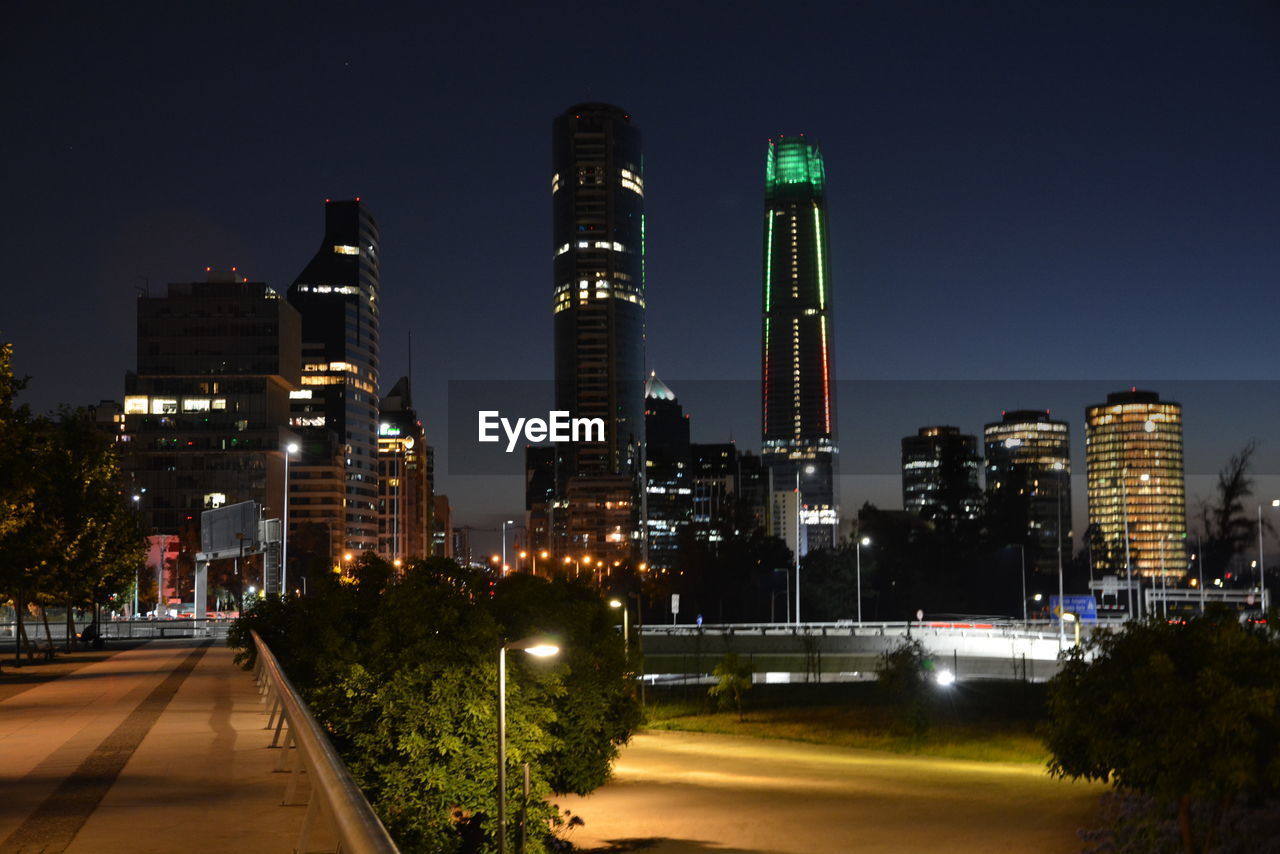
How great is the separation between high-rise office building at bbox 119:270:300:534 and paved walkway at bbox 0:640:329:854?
164511mm

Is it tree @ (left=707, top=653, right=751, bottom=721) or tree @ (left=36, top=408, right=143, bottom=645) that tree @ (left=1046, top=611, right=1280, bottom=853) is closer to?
tree @ (left=36, top=408, right=143, bottom=645)

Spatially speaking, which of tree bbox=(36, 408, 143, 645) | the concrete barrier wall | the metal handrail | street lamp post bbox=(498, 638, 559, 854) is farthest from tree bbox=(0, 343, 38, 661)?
A: the concrete barrier wall

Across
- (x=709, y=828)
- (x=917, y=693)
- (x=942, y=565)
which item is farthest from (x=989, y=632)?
(x=709, y=828)

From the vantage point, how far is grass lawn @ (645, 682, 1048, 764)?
148 feet

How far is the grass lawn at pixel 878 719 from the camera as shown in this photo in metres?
45.2

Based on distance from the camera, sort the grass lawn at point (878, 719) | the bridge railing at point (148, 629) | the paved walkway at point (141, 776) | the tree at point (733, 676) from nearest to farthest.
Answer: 1. the paved walkway at point (141, 776)
2. the grass lawn at point (878, 719)
3. the tree at point (733, 676)
4. the bridge railing at point (148, 629)

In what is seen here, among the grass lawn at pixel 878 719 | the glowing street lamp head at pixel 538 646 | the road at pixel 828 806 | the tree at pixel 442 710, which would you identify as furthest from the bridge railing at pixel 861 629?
the glowing street lamp head at pixel 538 646

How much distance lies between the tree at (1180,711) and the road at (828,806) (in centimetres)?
747

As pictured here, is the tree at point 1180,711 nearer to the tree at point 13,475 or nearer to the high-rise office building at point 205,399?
the tree at point 13,475

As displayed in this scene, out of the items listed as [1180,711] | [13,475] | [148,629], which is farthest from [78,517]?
[148,629]

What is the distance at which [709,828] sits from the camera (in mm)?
28812

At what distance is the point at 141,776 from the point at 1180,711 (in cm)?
1396

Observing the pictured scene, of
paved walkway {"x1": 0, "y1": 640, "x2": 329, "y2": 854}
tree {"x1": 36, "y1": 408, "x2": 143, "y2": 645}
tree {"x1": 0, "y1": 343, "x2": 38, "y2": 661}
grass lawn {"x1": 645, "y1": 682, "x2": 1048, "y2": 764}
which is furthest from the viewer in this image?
grass lawn {"x1": 645, "y1": 682, "x2": 1048, "y2": 764}

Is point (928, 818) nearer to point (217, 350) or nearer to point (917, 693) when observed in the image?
point (917, 693)
